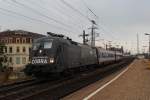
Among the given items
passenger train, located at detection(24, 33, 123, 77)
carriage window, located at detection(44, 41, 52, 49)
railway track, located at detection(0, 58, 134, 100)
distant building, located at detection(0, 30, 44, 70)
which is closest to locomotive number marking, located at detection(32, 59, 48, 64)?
passenger train, located at detection(24, 33, 123, 77)

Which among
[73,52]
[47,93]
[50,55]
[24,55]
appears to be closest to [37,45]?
[50,55]

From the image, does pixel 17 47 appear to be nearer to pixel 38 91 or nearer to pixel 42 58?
pixel 42 58

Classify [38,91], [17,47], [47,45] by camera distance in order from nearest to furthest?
[38,91], [47,45], [17,47]

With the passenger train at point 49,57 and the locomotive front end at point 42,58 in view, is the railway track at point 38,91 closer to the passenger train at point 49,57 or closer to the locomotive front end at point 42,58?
the locomotive front end at point 42,58

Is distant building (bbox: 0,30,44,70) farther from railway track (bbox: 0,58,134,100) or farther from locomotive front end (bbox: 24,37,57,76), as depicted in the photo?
railway track (bbox: 0,58,134,100)

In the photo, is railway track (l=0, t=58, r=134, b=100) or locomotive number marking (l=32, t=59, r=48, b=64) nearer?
railway track (l=0, t=58, r=134, b=100)

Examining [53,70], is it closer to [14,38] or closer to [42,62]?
[42,62]

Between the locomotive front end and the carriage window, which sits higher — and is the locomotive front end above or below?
below

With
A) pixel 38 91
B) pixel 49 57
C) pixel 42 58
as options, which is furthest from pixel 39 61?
pixel 38 91

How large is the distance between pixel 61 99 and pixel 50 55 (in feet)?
29.6

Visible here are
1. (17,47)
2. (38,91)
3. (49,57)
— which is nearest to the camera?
(38,91)

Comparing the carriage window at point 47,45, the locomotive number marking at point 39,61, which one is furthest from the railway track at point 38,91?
the carriage window at point 47,45

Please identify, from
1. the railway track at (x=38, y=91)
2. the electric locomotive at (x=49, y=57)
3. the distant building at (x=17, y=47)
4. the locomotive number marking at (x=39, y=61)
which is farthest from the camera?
the distant building at (x=17, y=47)

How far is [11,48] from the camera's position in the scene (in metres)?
95.0
